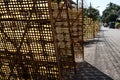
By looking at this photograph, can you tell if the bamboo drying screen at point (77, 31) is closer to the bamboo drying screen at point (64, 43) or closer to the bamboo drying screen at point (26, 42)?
the bamboo drying screen at point (64, 43)

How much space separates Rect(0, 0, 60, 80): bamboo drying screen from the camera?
5.24 metres

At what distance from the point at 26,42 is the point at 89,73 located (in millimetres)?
3196

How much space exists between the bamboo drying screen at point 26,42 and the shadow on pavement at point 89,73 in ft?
5.78

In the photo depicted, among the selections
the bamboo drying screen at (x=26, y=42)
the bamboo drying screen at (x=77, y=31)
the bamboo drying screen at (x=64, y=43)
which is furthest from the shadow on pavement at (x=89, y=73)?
the bamboo drying screen at (x=26, y=42)

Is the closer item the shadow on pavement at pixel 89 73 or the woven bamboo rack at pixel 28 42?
the woven bamboo rack at pixel 28 42

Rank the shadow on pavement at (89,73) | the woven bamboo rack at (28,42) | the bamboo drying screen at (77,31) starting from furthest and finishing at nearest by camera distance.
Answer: the bamboo drying screen at (77,31) < the shadow on pavement at (89,73) < the woven bamboo rack at (28,42)

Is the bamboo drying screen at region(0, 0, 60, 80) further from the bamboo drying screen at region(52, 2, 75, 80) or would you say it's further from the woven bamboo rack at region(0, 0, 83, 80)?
the bamboo drying screen at region(52, 2, 75, 80)

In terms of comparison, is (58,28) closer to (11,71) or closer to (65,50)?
(65,50)

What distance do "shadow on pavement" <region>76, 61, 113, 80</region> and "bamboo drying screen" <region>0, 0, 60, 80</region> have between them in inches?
69.3

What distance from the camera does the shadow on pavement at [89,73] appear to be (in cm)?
751

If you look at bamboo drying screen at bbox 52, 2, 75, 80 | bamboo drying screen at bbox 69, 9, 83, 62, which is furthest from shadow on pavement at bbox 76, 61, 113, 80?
bamboo drying screen at bbox 69, 9, 83, 62

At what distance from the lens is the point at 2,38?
598 cm

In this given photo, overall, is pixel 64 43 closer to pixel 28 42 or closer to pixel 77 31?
pixel 77 31

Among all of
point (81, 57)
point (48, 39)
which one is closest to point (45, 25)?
point (48, 39)
